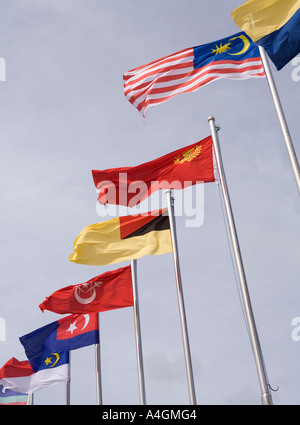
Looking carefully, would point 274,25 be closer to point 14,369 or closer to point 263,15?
point 263,15

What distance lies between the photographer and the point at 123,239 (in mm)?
21250

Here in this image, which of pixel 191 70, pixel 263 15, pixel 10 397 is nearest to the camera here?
pixel 263 15

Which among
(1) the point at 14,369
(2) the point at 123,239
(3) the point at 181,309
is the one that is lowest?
(3) the point at 181,309

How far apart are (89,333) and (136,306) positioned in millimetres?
5320

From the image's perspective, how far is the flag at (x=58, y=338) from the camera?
83.6 ft

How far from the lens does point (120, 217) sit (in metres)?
21.7

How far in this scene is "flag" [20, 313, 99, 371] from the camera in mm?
25484

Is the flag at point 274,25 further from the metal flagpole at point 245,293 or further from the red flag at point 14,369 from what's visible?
the red flag at point 14,369

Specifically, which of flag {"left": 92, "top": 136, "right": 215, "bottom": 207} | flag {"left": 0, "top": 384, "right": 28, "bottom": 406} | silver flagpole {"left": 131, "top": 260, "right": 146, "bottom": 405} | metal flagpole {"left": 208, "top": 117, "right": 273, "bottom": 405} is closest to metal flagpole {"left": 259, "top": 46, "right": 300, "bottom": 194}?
metal flagpole {"left": 208, "top": 117, "right": 273, "bottom": 405}

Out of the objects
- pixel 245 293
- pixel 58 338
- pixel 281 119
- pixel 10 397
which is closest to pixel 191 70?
pixel 281 119

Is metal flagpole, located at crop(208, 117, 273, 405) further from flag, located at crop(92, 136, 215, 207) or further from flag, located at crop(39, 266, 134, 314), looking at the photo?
flag, located at crop(39, 266, 134, 314)

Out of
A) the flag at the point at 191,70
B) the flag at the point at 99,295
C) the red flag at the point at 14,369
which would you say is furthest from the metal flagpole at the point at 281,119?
the red flag at the point at 14,369

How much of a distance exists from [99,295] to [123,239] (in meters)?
3.36
